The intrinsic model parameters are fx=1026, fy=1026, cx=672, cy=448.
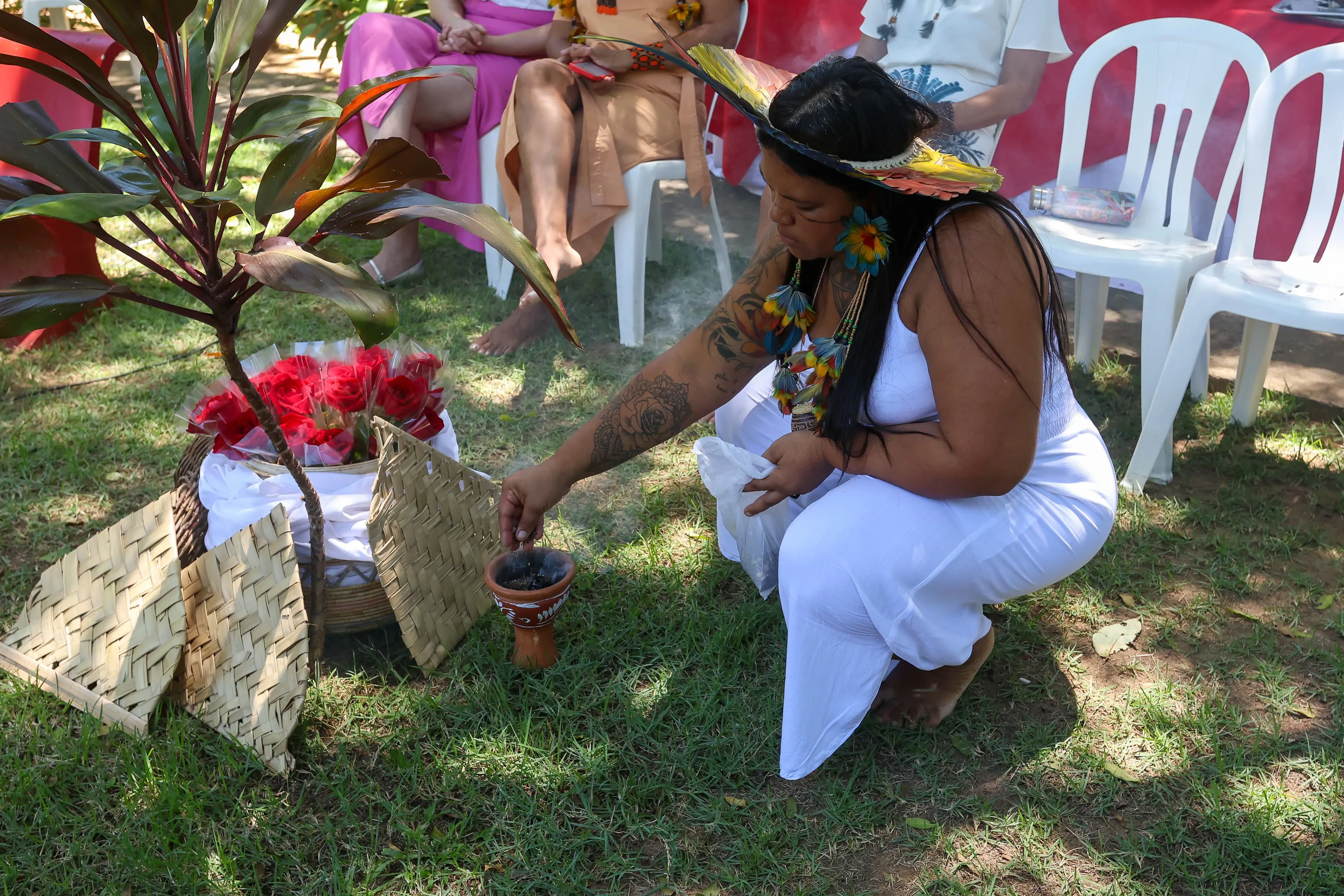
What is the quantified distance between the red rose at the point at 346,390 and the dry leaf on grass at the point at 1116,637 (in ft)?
5.95

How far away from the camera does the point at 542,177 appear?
3824mm

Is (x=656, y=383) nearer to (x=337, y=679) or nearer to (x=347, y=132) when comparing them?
(x=337, y=679)

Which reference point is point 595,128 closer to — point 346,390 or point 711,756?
point 346,390

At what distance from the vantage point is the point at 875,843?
6.33 feet

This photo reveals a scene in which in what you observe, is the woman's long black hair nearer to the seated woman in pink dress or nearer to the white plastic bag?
the white plastic bag

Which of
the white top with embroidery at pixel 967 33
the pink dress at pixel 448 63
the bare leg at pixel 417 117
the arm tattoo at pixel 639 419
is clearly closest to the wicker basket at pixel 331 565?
the arm tattoo at pixel 639 419

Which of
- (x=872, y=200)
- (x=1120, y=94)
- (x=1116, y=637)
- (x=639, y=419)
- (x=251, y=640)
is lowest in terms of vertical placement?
(x=1116, y=637)

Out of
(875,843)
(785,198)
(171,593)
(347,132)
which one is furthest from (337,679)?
(347,132)

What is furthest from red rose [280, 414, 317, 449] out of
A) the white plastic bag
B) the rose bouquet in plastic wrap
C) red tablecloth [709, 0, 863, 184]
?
red tablecloth [709, 0, 863, 184]

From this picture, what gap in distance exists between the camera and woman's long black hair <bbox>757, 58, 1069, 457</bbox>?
5.60ft

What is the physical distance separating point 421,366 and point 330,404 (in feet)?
0.82

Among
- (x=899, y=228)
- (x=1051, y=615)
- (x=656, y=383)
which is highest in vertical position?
(x=899, y=228)

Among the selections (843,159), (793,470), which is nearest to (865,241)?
(843,159)

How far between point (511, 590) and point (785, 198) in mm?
953
